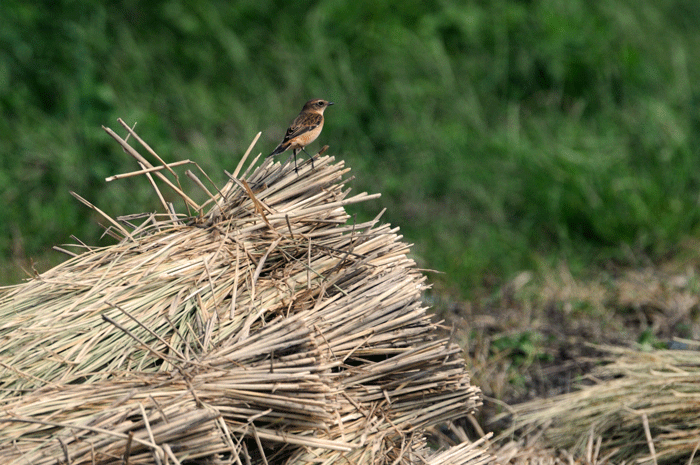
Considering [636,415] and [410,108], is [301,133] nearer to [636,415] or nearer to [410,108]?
[636,415]

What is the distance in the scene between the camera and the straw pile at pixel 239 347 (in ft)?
7.00

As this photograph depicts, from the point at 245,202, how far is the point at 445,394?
1.15 meters

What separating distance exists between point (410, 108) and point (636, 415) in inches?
199

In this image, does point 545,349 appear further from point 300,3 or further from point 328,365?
point 300,3

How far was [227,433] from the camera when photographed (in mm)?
2150

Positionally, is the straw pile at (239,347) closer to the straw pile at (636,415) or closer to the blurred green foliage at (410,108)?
the straw pile at (636,415)

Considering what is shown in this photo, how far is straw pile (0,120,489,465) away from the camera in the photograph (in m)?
2.13

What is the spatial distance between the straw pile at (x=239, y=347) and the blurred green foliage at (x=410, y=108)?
3364 millimetres

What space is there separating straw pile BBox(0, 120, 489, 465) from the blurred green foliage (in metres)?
3.36

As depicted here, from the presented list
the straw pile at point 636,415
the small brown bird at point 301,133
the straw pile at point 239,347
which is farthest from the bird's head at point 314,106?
the straw pile at point 636,415

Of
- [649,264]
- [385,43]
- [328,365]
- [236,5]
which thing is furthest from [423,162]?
[328,365]

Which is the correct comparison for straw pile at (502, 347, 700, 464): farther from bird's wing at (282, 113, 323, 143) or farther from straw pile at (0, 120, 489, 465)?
bird's wing at (282, 113, 323, 143)

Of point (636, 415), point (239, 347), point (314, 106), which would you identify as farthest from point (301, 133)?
point (636, 415)

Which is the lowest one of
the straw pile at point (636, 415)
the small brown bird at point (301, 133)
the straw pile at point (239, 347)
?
the straw pile at point (636, 415)
